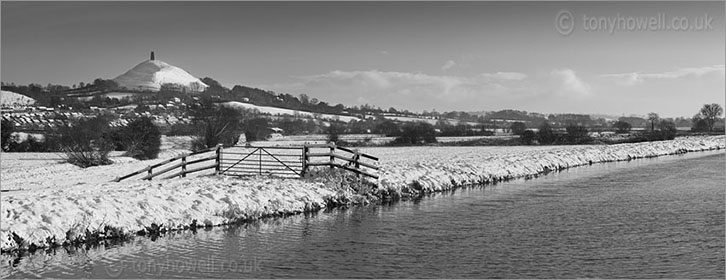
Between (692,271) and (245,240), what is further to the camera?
(245,240)

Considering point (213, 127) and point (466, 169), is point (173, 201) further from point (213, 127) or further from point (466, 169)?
point (213, 127)

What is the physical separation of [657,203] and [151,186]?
17.3 m

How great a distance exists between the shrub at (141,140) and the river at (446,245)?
31.9m

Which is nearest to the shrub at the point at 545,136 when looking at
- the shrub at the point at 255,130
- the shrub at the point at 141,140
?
the shrub at the point at 255,130

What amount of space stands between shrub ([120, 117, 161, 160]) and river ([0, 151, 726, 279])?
31944mm

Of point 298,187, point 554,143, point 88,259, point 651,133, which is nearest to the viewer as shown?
point 88,259

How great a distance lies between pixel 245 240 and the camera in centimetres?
1728

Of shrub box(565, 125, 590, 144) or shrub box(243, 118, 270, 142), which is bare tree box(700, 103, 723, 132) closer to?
shrub box(565, 125, 590, 144)

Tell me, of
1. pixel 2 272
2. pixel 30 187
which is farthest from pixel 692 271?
pixel 30 187

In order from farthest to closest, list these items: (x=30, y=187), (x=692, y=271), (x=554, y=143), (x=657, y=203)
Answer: (x=554, y=143) → (x=30, y=187) → (x=657, y=203) → (x=692, y=271)

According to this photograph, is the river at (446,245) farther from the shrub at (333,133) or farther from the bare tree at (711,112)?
the bare tree at (711,112)

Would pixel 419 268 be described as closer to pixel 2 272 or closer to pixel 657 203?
pixel 2 272

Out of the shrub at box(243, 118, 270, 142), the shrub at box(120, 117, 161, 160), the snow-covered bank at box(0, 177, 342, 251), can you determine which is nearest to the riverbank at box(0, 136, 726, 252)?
the snow-covered bank at box(0, 177, 342, 251)

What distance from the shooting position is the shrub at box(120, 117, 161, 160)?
51531 mm
